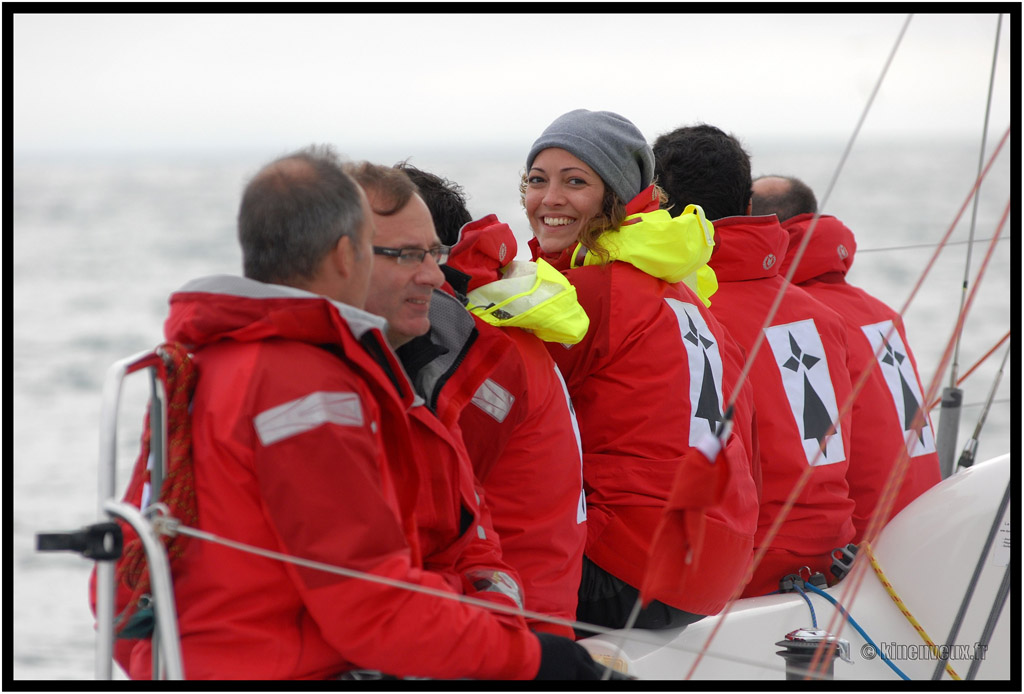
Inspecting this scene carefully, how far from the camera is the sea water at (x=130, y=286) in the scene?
9633mm

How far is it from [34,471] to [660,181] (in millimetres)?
10884

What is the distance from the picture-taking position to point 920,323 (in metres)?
15.5

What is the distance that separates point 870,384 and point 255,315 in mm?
2189

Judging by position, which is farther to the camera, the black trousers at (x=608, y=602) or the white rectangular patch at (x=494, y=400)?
the black trousers at (x=608, y=602)

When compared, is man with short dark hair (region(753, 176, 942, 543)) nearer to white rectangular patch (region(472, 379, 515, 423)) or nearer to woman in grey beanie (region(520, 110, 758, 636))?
woman in grey beanie (region(520, 110, 758, 636))

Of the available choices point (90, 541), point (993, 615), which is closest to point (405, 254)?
point (90, 541)

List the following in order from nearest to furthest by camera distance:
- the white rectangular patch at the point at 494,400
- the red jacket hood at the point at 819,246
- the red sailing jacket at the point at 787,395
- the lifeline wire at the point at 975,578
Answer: the white rectangular patch at the point at 494,400, the lifeline wire at the point at 975,578, the red sailing jacket at the point at 787,395, the red jacket hood at the point at 819,246

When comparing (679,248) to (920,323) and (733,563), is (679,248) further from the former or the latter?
(920,323)

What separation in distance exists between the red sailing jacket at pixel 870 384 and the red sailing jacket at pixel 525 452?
1233 millimetres

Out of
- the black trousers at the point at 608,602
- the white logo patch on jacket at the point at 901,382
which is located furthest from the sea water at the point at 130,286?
the black trousers at the point at 608,602

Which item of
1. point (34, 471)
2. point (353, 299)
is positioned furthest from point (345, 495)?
point (34, 471)

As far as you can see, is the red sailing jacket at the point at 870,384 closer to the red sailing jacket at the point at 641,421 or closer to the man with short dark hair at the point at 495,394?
the red sailing jacket at the point at 641,421

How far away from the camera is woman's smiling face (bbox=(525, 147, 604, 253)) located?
282cm

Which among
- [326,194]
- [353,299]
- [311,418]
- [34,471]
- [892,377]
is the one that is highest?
[326,194]
